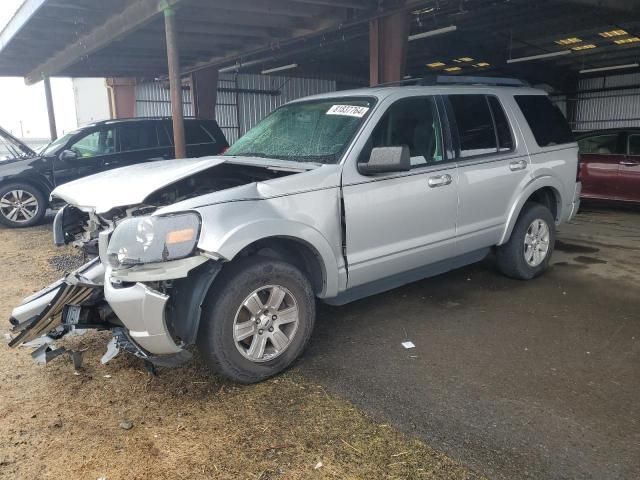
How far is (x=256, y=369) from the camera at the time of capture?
313cm

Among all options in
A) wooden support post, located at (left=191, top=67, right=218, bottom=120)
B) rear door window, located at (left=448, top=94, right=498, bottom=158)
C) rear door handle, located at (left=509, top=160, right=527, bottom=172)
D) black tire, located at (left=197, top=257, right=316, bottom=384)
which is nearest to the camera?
black tire, located at (left=197, top=257, right=316, bottom=384)

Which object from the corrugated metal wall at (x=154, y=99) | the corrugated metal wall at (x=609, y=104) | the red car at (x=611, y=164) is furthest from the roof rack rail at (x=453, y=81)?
the corrugated metal wall at (x=609, y=104)

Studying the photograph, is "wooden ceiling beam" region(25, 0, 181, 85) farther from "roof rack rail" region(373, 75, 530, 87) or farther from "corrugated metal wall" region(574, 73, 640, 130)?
"corrugated metal wall" region(574, 73, 640, 130)

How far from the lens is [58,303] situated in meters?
3.15

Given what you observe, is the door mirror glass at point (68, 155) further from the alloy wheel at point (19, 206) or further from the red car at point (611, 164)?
the red car at point (611, 164)

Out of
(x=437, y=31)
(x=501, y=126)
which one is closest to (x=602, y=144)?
(x=437, y=31)

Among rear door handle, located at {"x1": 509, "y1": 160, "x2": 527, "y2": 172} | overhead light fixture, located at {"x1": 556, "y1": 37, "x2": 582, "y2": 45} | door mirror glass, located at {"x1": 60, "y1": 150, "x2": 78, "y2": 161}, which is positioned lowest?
rear door handle, located at {"x1": 509, "y1": 160, "x2": 527, "y2": 172}

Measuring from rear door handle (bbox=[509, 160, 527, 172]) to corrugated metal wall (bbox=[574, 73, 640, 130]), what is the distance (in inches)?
711

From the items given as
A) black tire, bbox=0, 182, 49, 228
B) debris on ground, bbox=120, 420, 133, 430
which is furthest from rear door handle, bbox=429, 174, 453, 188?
black tire, bbox=0, 182, 49, 228

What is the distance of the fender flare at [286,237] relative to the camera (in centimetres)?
281

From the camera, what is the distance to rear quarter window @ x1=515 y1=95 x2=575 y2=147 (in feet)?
16.1

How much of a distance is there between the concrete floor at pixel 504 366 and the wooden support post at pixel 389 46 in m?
4.28

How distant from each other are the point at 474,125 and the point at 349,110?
4.07 ft

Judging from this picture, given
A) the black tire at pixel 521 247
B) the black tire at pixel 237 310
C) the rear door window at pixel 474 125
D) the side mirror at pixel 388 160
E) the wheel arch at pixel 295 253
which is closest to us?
the black tire at pixel 237 310
